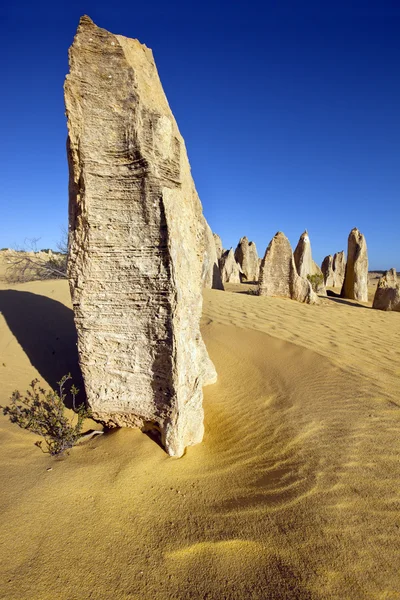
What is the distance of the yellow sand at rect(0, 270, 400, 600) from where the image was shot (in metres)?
1.44

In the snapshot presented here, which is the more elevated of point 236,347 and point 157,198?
point 157,198

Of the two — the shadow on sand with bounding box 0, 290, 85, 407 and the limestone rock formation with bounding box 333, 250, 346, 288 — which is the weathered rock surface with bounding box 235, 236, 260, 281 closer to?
the limestone rock formation with bounding box 333, 250, 346, 288

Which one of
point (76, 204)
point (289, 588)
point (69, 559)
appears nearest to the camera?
point (289, 588)

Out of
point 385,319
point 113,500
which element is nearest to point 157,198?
point 113,500

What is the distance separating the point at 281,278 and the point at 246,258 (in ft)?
39.0

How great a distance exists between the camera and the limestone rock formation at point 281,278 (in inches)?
396

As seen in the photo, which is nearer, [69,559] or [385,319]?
[69,559]

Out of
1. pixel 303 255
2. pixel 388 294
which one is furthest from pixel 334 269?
pixel 388 294

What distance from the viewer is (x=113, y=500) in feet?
6.15

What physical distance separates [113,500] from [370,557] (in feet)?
4.56

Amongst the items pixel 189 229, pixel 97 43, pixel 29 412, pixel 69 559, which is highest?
pixel 97 43

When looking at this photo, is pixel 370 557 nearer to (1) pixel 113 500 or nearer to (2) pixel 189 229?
(1) pixel 113 500

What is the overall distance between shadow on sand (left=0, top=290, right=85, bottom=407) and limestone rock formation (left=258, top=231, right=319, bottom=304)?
650cm

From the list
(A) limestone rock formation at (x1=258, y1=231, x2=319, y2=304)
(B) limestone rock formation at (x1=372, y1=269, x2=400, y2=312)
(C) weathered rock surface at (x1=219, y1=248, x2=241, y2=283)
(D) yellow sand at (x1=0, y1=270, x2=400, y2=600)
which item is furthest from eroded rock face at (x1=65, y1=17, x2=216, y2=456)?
(C) weathered rock surface at (x1=219, y1=248, x2=241, y2=283)
